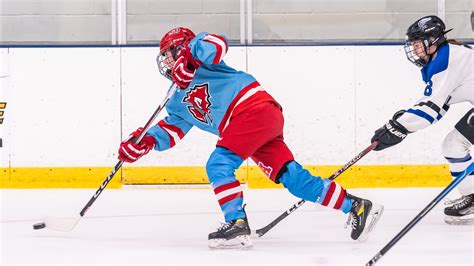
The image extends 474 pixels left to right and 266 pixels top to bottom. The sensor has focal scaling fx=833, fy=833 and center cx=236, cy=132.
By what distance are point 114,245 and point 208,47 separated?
0.86 meters

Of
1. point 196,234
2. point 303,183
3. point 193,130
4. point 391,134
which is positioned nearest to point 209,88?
point 303,183

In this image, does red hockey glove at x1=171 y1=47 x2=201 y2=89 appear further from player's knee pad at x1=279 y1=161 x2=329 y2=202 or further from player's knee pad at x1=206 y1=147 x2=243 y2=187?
player's knee pad at x1=279 y1=161 x2=329 y2=202

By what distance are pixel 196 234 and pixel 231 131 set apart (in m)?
0.62

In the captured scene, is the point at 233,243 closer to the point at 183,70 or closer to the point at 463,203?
the point at 183,70

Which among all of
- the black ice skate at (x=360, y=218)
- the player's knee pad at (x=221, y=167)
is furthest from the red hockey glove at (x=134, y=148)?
the black ice skate at (x=360, y=218)

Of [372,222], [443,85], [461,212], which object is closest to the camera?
[372,222]

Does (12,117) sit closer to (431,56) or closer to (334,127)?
(334,127)

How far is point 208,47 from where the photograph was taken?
3229 mm

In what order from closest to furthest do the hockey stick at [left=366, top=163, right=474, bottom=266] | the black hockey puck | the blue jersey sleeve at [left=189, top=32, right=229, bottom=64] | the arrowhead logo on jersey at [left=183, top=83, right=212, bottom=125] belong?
the hockey stick at [left=366, top=163, right=474, bottom=266] → the blue jersey sleeve at [left=189, top=32, right=229, bottom=64] → the arrowhead logo on jersey at [left=183, top=83, right=212, bottom=125] → the black hockey puck

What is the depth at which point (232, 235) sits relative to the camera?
10.3 feet

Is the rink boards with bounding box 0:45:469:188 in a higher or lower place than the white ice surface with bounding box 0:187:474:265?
higher

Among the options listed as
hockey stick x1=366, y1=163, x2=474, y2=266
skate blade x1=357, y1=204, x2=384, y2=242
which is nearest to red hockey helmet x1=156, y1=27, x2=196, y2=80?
skate blade x1=357, y1=204, x2=384, y2=242

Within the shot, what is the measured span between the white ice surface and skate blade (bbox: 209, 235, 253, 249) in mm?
44

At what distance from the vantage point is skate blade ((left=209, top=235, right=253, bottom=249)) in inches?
124
